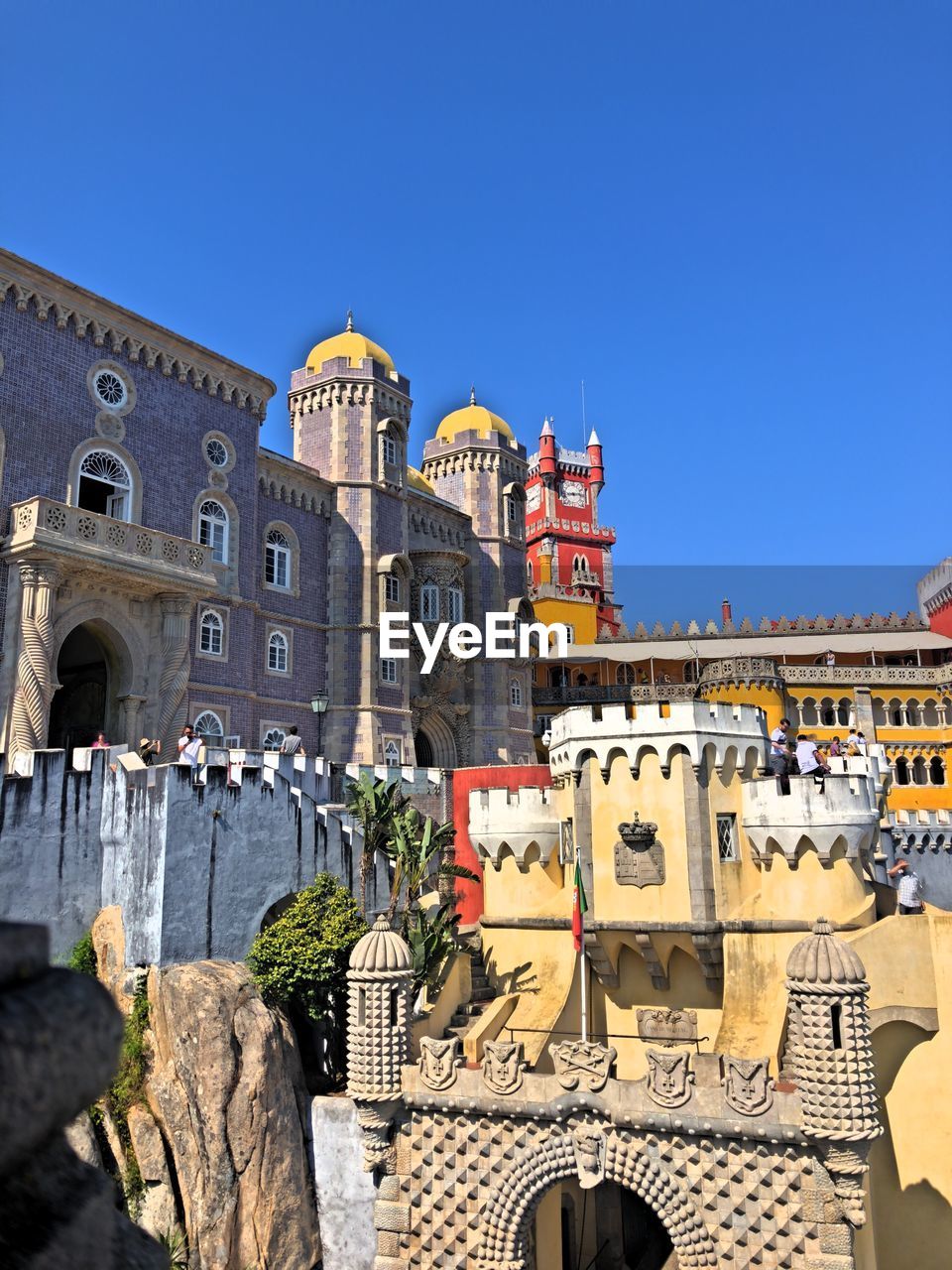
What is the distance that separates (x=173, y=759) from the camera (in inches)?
1148

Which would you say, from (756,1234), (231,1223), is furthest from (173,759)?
(756,1234)

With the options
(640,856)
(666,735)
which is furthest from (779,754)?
(640,856)

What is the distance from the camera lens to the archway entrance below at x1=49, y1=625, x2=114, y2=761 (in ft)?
95.7

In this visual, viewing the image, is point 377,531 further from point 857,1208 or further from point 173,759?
point 857,1208

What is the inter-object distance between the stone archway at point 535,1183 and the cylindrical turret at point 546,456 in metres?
65.3

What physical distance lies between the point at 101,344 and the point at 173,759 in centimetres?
1262

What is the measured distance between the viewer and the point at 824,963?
16.7 m

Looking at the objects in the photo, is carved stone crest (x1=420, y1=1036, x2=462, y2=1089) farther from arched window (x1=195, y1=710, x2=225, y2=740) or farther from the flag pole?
arched window (x1=195, y1=710, x2=225, y2=740)

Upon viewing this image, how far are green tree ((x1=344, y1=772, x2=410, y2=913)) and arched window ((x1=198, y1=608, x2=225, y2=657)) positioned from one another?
869 cm

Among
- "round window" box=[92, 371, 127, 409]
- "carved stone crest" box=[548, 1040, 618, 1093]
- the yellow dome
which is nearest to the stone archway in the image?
"carved stone crest" box=[548, 1040, 618, 1093]

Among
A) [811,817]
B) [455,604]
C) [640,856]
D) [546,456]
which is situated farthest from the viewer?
[546,456]

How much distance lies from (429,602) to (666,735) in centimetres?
2125

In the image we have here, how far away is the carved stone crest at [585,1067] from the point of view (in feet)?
58.4

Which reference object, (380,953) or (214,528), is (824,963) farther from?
(214,528)
